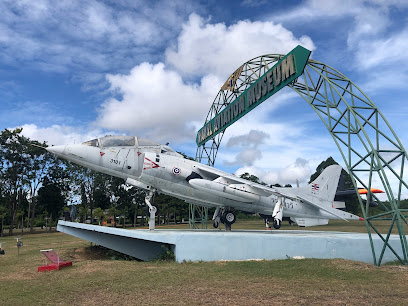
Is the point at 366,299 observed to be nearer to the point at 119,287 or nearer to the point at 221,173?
the point at 119,287

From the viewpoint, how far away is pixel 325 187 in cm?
1917

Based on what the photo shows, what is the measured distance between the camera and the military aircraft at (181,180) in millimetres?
15117

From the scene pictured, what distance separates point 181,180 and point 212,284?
8408 millimetres

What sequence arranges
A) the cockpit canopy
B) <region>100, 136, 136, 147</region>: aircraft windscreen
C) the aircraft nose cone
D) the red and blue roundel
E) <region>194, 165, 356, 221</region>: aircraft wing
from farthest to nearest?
1. <region>194, 165, 356, 221</region>: aircraft wing
2. the red and blue roundel
3. <region>100, 136, 136, 147</region>: aircraft windscreen
4. the cockpit canopy
5. the aircraft nose cone

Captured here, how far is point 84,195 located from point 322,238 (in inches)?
1847

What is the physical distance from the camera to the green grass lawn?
6.63 m

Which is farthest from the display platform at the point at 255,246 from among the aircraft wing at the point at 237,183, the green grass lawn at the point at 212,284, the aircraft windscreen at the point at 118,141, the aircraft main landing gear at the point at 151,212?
the aircraft windscreen at the point at 118,141

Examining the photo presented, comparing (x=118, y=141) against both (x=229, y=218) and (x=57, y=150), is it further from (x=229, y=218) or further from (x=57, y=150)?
(x=229, y=218)

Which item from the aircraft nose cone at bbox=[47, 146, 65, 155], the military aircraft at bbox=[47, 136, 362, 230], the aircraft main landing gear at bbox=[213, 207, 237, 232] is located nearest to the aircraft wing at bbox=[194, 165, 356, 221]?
the military aircraft at bbox=[47, 136, 362, 230]

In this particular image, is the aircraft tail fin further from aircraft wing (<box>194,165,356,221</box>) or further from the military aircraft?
aircraft wing (<box>194,165,356,221</box>)

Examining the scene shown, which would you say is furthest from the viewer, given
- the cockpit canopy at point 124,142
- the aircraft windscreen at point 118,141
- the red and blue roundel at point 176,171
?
the red and blue roundel at point 176,171

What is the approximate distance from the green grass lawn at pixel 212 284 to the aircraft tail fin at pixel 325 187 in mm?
8365

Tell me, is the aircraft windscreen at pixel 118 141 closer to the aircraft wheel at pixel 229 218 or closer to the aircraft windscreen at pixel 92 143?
the aircraft windscreen at pixel 92 143

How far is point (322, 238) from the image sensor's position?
12.3 meters
